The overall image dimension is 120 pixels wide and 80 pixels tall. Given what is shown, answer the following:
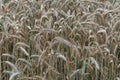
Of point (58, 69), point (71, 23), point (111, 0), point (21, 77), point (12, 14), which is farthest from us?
point (111, 0)

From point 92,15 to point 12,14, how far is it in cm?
76

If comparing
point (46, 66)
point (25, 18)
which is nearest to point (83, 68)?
point (46, 66)

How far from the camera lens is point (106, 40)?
8.77 feet

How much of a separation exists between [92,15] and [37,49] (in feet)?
2.08

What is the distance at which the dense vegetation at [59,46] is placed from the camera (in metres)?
2.51

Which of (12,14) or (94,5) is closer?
(12,14)

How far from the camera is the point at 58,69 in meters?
2.72

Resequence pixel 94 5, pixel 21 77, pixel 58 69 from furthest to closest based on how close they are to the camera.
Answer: pixel 94 5
pixel 58 69
pixel 21 77

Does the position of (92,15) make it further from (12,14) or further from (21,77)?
(21,77)

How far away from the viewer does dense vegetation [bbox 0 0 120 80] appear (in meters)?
2.51

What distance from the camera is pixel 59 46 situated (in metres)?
2.61

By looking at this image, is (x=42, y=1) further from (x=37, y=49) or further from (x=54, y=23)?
(x=37, y=49)

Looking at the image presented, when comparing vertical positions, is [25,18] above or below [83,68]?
above

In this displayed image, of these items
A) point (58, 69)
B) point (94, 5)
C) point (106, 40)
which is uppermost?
point (94, 5)
